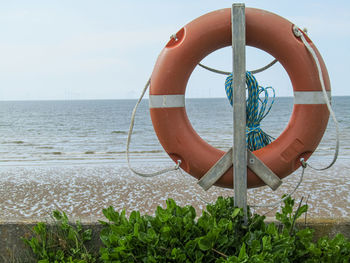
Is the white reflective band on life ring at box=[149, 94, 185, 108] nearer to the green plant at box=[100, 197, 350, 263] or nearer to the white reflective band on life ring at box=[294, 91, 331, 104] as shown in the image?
the green plant at box=[100, 197, 350, 263]

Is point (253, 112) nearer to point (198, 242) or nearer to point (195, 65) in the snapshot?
point (195, 65)

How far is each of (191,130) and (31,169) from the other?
488 centimetres

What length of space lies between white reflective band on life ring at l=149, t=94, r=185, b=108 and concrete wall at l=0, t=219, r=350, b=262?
0.75 meters

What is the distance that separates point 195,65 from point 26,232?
1.35 meters

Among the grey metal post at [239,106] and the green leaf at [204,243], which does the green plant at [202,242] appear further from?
the grey metal post at [239,106]

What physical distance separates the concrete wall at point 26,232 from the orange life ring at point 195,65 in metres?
0.35

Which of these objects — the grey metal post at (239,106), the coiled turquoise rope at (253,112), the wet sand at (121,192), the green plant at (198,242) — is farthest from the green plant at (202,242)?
the wet sand at (121,192)

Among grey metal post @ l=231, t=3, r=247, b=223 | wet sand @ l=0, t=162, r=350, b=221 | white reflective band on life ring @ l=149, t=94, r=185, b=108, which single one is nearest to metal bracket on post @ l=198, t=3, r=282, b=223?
grey metal post @ l=231, t=3, r=247, b=223

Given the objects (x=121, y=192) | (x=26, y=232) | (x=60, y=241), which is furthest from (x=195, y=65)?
(x=121, y=192)

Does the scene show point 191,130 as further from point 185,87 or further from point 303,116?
point 303,116

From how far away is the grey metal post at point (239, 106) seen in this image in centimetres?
198

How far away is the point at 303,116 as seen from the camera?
2.21 meters

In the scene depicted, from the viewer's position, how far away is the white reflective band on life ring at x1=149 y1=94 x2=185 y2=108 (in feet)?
7.25

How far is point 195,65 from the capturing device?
2.26 metres
